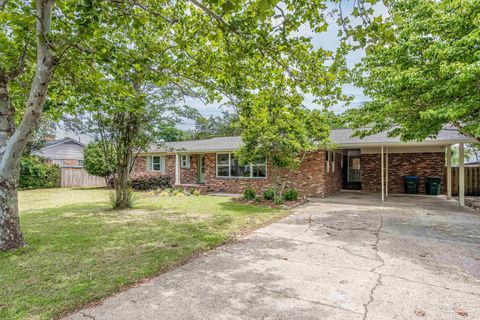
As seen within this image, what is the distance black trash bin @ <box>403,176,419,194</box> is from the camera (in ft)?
45.7

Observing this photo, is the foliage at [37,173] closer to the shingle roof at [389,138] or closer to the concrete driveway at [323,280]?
the concrete driveway at [323,280]

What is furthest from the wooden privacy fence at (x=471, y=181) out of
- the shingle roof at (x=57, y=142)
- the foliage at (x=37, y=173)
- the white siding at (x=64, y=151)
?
the shingle roof at (x=57, y=142)

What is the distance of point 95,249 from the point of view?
16.4ft

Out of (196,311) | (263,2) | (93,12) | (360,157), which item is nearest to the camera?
(196,311)

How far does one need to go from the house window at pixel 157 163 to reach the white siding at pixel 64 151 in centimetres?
1113

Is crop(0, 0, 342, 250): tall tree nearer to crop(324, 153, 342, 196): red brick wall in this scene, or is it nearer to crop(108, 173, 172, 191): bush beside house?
crop(324, 153, 342, 196): red brick wall

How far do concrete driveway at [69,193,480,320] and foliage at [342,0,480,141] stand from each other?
2.83 metres

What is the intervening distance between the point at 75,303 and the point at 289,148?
8.09 m

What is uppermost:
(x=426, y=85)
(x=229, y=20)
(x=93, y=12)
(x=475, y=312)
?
(x=229, y=20)

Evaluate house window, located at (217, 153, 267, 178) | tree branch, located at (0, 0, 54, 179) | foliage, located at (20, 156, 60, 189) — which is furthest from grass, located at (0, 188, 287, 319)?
foliage, located at (20, 156, 60, 189)

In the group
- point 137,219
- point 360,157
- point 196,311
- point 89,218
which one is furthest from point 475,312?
point 360,157

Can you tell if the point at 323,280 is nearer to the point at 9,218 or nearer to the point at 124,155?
the point at 9,218

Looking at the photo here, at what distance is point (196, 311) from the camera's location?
2.92 m

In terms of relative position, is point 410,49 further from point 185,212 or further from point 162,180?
point 162,180
